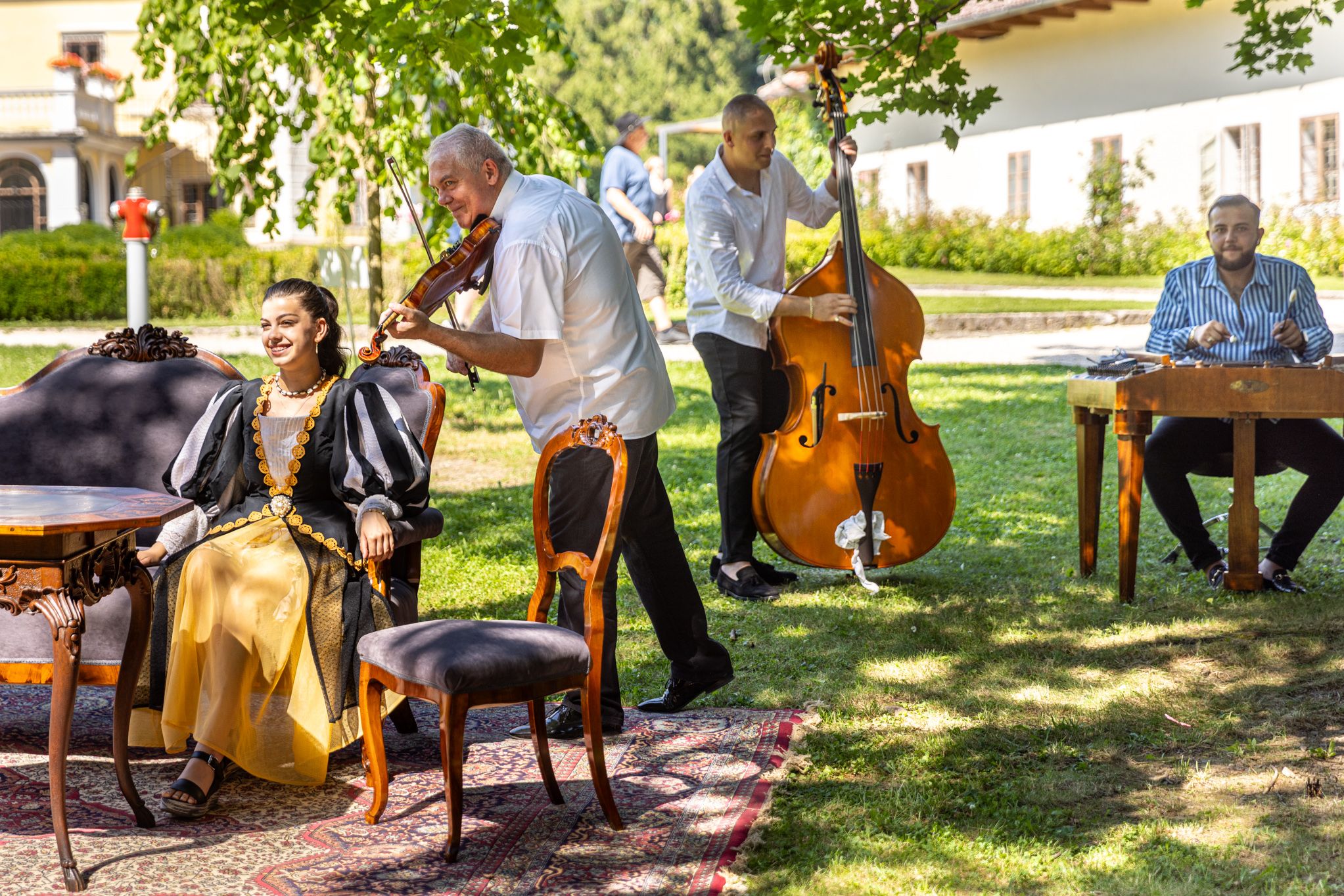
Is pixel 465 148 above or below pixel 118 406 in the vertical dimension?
above

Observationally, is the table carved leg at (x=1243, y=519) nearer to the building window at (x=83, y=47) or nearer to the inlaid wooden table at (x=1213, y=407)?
the inlaid wooden table at (x=1213, y=407)

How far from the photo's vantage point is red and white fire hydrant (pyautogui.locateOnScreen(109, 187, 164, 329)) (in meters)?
10.8

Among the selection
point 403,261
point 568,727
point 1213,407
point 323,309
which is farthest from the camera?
point 403,261

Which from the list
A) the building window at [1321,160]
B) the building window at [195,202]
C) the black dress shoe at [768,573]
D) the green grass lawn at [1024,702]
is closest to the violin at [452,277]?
the green grass lawn at [1024,702]

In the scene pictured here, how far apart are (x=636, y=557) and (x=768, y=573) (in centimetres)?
185

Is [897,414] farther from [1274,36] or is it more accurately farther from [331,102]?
[331,102]

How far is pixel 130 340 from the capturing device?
190 inches

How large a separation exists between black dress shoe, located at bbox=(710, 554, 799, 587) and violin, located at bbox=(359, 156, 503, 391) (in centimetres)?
226

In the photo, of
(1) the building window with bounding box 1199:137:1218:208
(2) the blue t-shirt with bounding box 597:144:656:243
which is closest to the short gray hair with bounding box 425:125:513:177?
(2) the blue t-shirt with bounding box 597:144:656:243

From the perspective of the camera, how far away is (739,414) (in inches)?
231

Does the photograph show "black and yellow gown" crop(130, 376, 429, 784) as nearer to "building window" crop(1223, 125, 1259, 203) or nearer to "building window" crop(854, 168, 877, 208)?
"building window" crop(1223, 125, 1259, 203)

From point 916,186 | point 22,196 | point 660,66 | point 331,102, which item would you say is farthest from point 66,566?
point 660,66

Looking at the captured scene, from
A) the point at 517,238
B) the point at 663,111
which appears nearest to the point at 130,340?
the point at 517,238

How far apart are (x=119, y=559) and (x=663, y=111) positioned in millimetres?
50685
